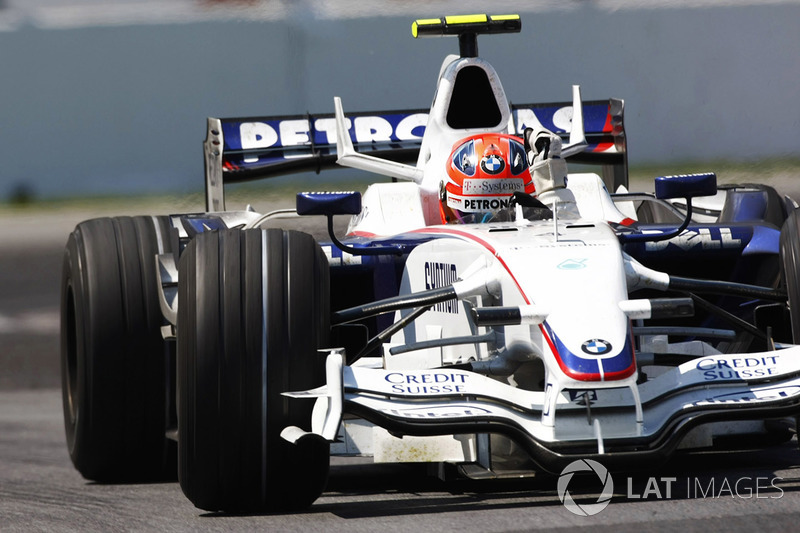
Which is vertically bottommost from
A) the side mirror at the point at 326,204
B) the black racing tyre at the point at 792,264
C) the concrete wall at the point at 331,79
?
the black racing tyre at the point at 792,264

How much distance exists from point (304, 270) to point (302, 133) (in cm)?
429

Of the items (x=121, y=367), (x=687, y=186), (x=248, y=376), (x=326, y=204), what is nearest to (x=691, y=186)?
(x=687, y=186)

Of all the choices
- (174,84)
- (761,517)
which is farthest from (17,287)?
(761,517)

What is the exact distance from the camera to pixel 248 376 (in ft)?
18.5

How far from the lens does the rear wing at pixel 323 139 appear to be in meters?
9.80

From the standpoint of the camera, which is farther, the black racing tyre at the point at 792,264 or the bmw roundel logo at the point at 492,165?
the bmw roundel logo at the point at 492,165

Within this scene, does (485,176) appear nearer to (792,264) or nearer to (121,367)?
(792,264)

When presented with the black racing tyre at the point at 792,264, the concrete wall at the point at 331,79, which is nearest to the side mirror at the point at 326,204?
the black racing tyre at the point at 792,264

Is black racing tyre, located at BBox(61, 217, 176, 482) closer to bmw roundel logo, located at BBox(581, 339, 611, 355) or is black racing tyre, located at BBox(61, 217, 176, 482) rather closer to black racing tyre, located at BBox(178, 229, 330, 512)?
black racing tyre, located at BBox(178, 229, 330, 512)

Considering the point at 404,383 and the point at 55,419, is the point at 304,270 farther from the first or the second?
the point at 55,419

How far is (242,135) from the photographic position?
9.88 meters

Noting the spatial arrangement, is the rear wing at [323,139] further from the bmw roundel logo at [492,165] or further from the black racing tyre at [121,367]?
the bmw roundel logo at [492,165]

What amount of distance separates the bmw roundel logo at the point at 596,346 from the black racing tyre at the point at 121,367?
2833mm

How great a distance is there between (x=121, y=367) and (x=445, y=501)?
7.35 feet
